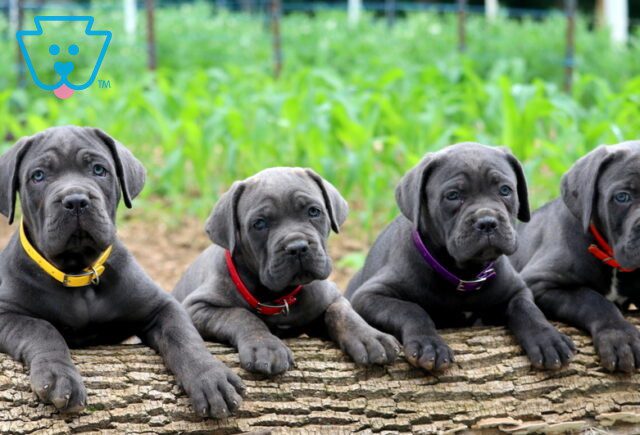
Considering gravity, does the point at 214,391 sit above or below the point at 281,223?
below

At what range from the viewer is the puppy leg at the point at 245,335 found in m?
4.80

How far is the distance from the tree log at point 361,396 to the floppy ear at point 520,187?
0.63m

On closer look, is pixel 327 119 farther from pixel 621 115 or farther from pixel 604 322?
pixel 604 322

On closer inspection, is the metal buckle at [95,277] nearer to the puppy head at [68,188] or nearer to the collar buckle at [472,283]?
the puppy head at [68,188]

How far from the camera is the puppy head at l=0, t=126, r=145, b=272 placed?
15.4ft

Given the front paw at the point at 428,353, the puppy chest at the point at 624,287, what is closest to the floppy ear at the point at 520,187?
the puppy chest at the point at 624,287

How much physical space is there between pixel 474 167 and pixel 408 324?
84 centimetres

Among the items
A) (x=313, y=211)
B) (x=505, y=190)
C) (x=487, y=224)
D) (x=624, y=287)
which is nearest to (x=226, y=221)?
(x=313, y=211)

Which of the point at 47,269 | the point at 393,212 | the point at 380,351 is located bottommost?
the point at 393,212

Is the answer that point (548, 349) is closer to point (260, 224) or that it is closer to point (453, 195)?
point (453, 195)

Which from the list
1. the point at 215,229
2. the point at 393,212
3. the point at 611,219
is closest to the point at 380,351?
the point at 215,229

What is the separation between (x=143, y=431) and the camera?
179 inches

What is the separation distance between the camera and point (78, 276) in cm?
489

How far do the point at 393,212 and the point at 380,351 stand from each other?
3653mm
